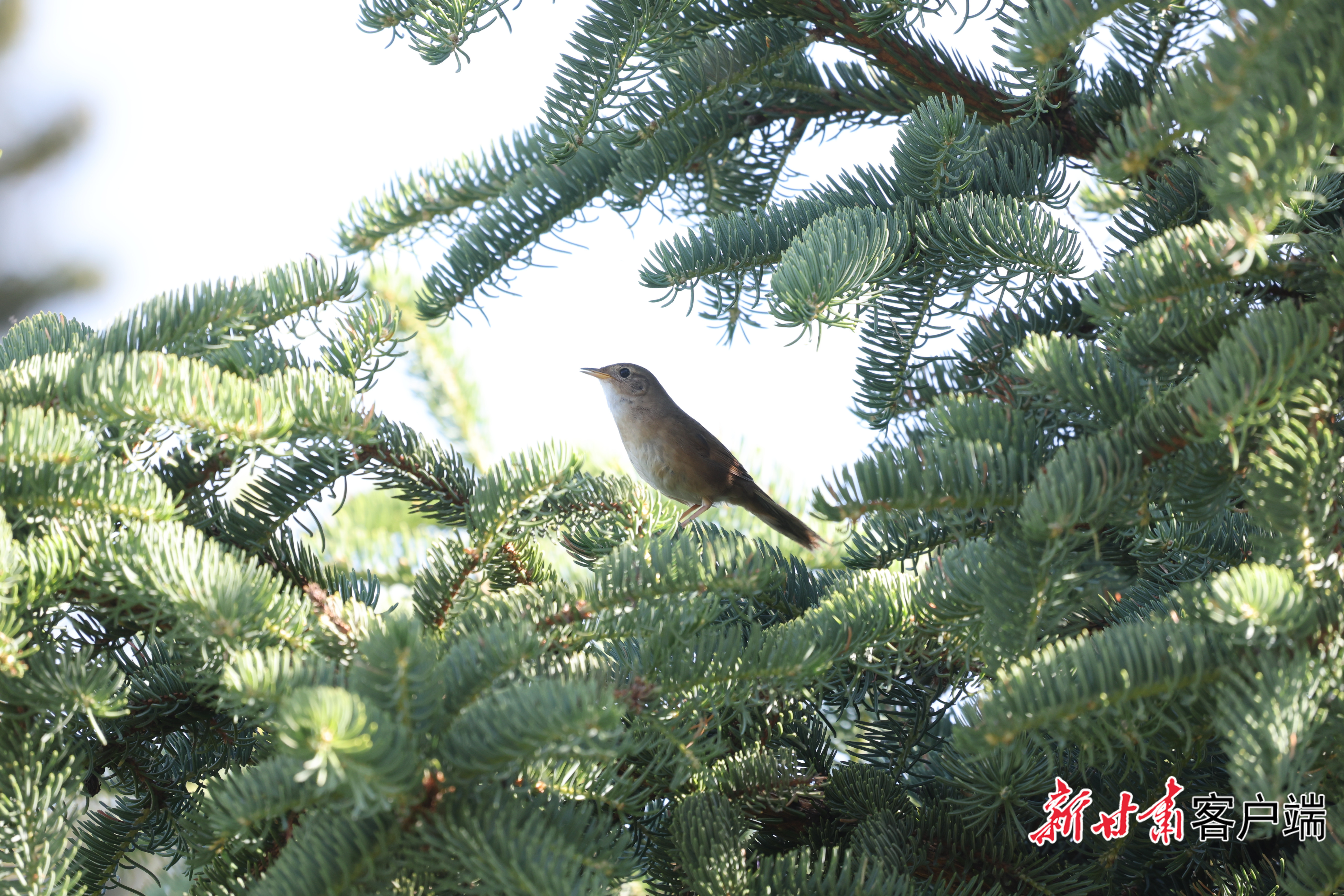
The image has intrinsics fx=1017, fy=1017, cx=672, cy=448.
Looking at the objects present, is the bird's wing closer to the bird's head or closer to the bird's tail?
the bird's tail

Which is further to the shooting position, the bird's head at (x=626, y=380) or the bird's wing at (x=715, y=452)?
the bird's head at (x=626, y=380)

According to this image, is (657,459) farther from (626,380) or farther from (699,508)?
(626,380)

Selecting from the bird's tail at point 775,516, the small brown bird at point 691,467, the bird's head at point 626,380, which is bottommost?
the bird's tail at point 775,516

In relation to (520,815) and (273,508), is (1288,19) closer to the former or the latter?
Answer: (520,815)

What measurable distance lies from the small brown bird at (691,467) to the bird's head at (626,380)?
0.43 ft

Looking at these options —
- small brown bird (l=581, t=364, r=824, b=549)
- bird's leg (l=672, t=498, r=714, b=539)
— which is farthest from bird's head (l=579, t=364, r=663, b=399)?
bird's leg (l=672, t=498, r=714, b=539)

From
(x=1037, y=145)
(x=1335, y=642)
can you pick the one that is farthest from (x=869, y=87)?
(x=1335, y=642)

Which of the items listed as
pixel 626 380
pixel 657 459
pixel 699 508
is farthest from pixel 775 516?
pixel 626 380

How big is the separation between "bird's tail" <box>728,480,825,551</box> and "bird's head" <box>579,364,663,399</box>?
1.62ft

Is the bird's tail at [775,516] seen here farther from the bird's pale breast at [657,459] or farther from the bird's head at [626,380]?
the bird's head at [626,380]

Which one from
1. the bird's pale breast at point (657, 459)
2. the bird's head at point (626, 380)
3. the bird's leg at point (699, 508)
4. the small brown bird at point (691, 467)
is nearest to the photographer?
the bird's leg at point (699, 508)

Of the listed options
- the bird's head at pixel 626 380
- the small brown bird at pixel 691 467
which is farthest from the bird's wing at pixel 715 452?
the bird's head at pixel 626 380

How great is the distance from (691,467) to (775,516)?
0.28 m

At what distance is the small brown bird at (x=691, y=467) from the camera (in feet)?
8.89
